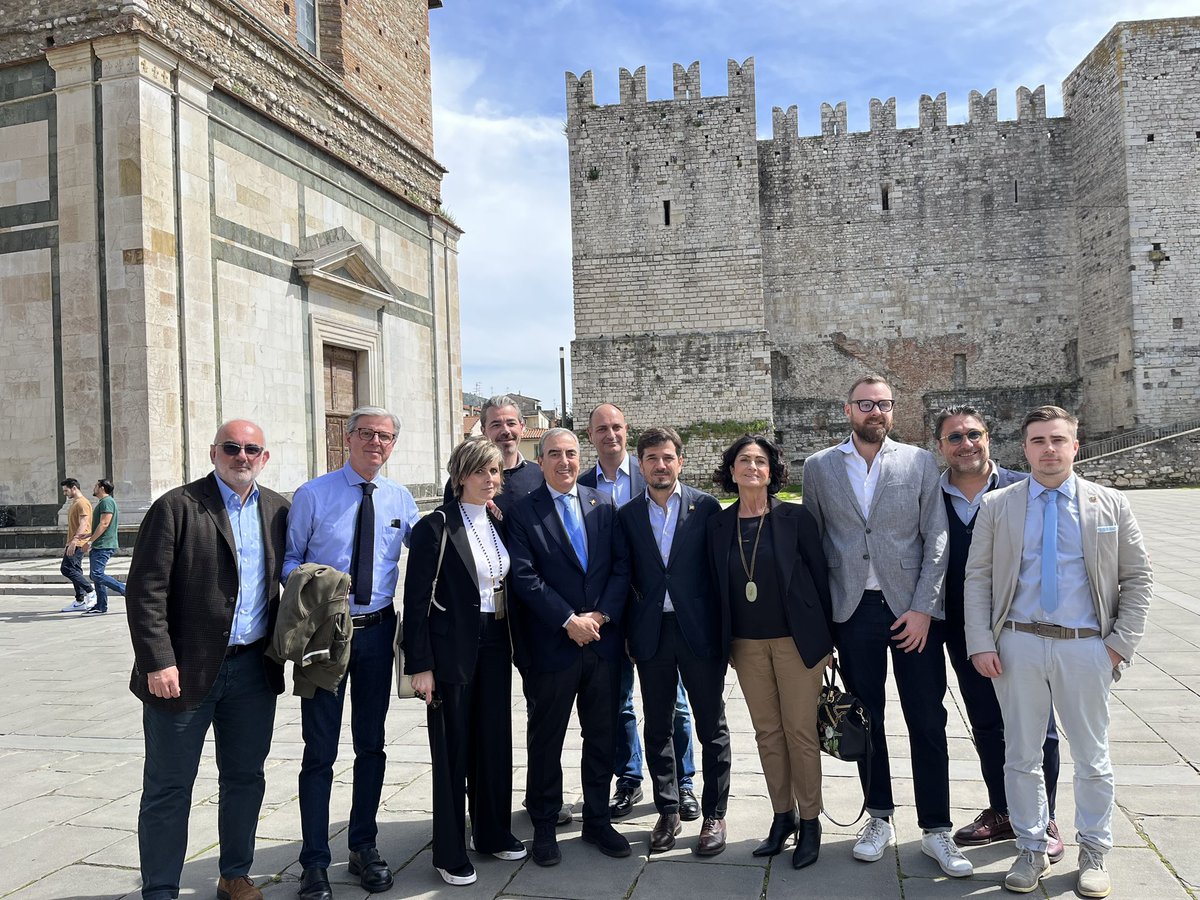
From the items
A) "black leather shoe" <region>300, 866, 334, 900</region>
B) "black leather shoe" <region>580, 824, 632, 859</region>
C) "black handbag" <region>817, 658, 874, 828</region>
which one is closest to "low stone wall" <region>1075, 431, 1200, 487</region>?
"black handbag" <region>817, 658, 874, 828</region>

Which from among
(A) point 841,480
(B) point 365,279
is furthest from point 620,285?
(A) point 841,480

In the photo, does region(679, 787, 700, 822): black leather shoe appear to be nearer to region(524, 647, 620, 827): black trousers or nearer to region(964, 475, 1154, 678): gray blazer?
region(524, 647, 620, 827): black trousers

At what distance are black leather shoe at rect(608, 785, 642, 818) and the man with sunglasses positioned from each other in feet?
4.36

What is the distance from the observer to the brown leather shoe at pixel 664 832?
10.8ft

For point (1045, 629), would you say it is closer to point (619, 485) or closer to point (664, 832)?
point (664, 832)

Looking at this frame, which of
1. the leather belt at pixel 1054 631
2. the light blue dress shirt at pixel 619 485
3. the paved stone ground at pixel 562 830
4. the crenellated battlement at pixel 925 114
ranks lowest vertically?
the paved stone ground at pixel 562 830

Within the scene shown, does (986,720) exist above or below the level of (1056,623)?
below

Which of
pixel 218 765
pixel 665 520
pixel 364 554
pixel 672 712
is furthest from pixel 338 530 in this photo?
pixel 672 712

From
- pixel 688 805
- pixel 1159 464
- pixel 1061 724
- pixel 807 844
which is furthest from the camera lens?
pixel 1159 464

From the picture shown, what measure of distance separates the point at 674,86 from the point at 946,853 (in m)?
25.4

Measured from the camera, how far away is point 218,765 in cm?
302

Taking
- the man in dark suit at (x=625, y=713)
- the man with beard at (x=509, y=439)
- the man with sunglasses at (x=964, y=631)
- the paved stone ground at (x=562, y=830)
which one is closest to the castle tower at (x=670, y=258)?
the paved stone ground at (x=562, y=830)

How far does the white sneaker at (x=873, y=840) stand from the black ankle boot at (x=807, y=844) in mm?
146

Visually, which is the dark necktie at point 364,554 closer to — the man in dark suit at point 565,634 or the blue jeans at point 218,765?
the blue jeans at point 218,765
